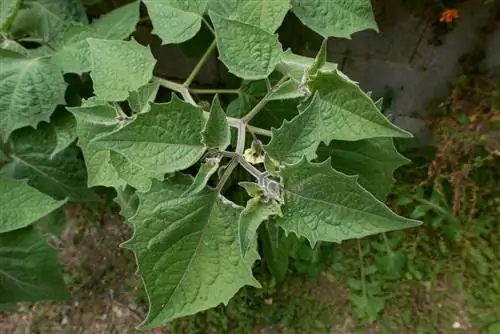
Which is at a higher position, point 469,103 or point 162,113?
point 162,113

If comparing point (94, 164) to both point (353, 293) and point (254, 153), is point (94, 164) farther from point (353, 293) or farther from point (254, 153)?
point (353, 293)

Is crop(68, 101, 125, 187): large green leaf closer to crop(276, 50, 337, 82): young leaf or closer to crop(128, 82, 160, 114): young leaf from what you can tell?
crop(128, 82, 160, 114): young leaf

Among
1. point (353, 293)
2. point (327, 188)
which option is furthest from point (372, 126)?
point (353, 293)

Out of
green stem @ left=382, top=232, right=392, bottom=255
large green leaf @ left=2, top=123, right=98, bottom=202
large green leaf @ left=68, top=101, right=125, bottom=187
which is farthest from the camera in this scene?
green stem @ left=382, top=232, right=392, bottom=255

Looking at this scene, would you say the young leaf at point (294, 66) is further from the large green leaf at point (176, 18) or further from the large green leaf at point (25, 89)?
the large green leaf at point (25, 89)

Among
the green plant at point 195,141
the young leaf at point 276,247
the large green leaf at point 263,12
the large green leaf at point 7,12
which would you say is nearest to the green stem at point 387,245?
the young leaf at point 276,247

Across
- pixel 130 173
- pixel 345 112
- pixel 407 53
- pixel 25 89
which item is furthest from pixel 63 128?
pixel 407 53

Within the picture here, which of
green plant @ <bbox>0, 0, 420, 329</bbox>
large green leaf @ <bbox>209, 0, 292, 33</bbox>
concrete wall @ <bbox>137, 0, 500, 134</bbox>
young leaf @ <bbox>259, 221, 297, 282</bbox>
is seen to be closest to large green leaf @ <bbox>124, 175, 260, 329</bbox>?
green plant @ <bbox>0, 0, 420, 329</bbox>
